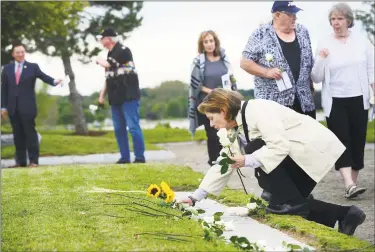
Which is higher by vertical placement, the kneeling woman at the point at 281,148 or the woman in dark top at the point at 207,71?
the woman in dark top at the point at 207,71

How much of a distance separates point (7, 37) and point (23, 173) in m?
14.3

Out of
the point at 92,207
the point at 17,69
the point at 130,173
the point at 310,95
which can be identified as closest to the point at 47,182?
the point at 130,173

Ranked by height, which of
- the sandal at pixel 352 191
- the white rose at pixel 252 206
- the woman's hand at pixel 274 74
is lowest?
the sandal at pixel 352 191

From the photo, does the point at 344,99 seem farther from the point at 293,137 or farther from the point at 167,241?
the point at 167,241

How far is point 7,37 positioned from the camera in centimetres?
2244

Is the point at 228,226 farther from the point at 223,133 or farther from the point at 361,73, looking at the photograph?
the point at 361,73

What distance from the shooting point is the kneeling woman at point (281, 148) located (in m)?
5.22

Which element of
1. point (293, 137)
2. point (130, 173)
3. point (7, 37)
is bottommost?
point (130, 173)

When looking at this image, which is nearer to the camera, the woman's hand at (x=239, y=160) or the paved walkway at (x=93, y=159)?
the woman's hand at (x=239, y=160)

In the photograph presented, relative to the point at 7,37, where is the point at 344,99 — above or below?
below

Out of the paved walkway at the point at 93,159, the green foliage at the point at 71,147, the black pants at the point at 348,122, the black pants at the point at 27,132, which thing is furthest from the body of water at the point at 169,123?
the black pants at the point at 348,122

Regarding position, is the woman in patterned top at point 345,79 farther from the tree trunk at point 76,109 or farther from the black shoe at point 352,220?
the tree trunk at point 76,109

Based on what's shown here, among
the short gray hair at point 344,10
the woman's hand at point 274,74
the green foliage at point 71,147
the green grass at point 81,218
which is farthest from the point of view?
the green foliage at point 71,147

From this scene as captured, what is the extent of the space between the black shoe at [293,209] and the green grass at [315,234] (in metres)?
0.08
